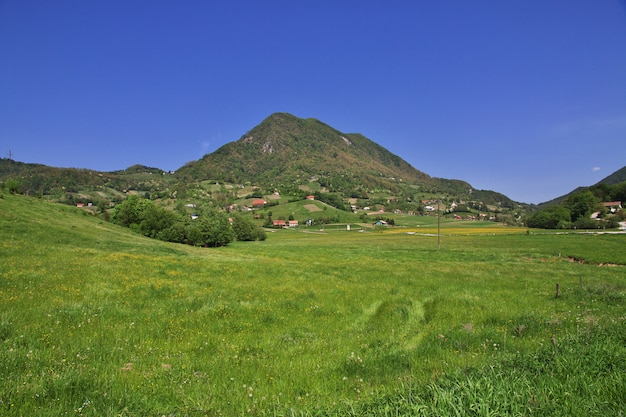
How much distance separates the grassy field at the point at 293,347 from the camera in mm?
4332

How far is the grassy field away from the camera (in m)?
4.33

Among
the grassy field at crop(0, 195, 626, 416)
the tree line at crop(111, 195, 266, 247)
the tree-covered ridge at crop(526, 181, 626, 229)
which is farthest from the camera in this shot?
the tree-covered ridge at crop(526, 181, 626, 229)

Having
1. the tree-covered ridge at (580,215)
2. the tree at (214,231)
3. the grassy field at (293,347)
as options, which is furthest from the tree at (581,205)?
the grassy field at (293,347)

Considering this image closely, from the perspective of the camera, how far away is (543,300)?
1410 centimetres

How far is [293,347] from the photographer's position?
7.96m

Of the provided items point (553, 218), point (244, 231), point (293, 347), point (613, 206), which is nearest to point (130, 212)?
point (244, 231)

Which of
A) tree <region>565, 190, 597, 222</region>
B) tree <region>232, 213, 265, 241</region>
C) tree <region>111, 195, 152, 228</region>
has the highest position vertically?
tree <region>565, 190, 597, 222</region>

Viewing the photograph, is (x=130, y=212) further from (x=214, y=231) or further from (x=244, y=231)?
(x=244, y=231)

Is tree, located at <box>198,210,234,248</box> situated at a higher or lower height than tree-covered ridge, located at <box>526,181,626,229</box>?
lower

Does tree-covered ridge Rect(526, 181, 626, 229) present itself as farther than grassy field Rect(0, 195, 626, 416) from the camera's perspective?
Yes

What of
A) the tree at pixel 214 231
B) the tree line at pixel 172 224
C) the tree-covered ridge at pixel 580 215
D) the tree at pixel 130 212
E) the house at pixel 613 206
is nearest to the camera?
the tree line at pixel 172 224

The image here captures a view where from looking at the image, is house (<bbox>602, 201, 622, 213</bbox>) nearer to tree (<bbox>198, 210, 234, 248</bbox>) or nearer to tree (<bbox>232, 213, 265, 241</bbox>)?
tree (<bbox>232, 213, 265, 241</bbox>)

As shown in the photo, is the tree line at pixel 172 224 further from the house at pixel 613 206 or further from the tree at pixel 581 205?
the house at pixel 613 206

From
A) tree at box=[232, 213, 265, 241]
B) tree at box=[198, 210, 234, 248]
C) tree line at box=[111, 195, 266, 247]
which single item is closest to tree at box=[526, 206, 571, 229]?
tree at box=[232, 213, 265, 241]
